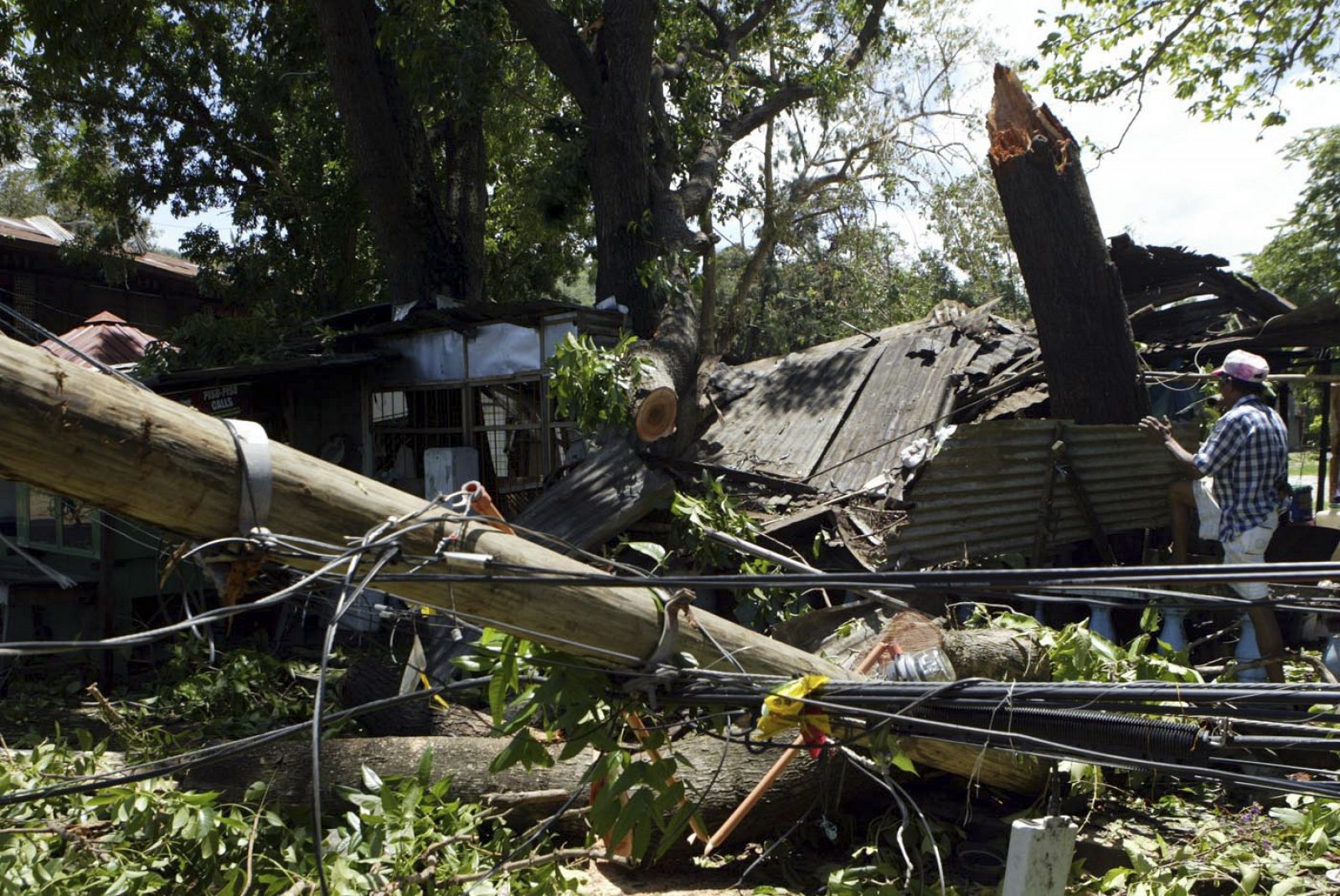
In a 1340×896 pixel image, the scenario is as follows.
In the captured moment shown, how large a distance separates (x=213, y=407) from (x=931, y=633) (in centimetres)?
876

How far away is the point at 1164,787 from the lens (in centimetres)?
548

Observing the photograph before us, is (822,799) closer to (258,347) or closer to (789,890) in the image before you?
(789,890)

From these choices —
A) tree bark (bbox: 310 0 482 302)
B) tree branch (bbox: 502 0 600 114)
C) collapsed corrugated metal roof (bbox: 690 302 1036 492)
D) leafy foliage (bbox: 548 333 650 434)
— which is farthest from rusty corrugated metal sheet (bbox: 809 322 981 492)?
tree bark (bbox: 310 0 482 302)

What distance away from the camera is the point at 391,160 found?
41.9 feet

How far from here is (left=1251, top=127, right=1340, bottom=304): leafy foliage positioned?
2277cm

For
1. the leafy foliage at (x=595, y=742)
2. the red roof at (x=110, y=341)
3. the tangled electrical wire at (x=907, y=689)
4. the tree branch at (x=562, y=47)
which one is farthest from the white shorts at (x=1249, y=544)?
the red roof at (x=110, y=341)

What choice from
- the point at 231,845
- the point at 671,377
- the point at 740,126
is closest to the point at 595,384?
the point at 671,377

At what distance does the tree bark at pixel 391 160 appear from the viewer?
1236 cm

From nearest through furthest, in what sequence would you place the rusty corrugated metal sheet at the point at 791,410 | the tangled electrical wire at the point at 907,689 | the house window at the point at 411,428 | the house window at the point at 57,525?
1. the tangled electrical wire at the point at 907,689
2. the rusty corrugated metal sheet at the point at 791,410
3. the house window at the point at 57,525
4. the house window at the point at 411,428

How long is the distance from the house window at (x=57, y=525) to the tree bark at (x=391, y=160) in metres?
4.44

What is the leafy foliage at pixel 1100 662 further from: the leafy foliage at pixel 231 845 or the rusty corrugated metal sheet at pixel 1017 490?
the leafy foliage at pixel 231 845

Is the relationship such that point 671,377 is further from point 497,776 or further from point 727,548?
point 497,776

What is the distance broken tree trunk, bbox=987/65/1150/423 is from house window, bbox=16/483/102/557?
8.77 metres

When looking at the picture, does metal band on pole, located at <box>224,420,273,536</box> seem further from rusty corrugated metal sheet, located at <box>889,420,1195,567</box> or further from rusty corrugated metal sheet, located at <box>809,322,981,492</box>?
rusty corrugated metal sheet, located at <box>809,322,981,492</box>
